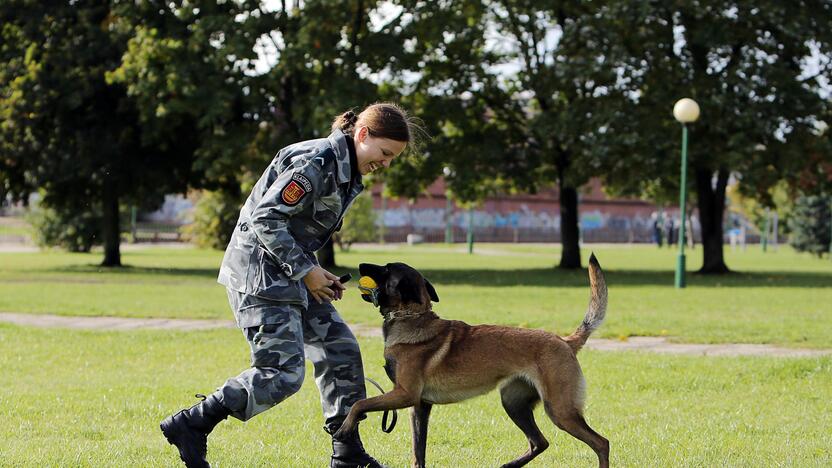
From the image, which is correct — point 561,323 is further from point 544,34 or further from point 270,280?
point 544,34

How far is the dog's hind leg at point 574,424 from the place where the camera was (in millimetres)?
4965

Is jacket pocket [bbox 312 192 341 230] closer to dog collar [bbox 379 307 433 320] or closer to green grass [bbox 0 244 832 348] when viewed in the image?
dog collar [bbox 379 307 433 320]

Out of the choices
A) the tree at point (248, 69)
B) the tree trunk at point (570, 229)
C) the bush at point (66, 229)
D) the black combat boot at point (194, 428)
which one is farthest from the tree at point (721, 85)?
the bush at point (66, 229)

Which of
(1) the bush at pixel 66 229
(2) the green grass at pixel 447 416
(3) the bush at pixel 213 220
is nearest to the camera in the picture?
(2) the green grass at pixel 447 416

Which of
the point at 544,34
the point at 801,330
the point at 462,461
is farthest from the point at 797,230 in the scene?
the point at 462,461

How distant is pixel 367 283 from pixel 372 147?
0.74 metres

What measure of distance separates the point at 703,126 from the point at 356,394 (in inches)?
905

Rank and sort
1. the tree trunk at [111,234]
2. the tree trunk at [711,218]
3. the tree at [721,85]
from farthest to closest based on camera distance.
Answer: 1. the tree trunk at [111,234]
2. the tree trunk at [711,218]
3. the tree at [721,85]

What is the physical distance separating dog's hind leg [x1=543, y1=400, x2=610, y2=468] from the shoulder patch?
66.4 inches

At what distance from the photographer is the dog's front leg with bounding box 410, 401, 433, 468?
535 cm

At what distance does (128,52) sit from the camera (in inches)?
1086

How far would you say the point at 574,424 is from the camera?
500 cm

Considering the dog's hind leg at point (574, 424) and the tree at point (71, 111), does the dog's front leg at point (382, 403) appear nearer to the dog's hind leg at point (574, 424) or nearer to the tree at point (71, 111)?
the dog's hind leg at point (574, 424)

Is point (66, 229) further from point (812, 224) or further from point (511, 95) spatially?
point (812, 224)
